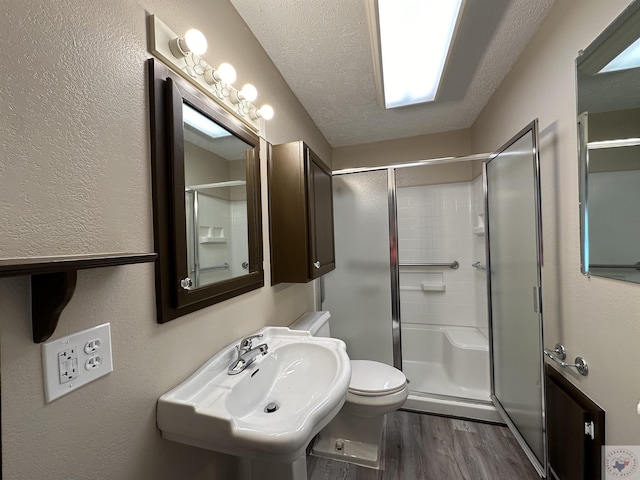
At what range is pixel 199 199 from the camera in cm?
97

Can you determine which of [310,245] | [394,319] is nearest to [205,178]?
[310,245]

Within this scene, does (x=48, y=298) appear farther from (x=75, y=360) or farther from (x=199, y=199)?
(x=199, y=199)

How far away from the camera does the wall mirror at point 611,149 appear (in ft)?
2.82

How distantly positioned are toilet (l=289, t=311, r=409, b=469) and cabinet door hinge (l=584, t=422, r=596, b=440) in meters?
0.78

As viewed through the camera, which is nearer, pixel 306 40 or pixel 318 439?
pixel 306 40

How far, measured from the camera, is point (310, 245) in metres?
1.50

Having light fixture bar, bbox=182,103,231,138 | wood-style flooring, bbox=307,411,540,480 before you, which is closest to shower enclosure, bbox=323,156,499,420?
wood-style flooring, bbox=307,411,540,480

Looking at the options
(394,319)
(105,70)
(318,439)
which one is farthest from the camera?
(394,319)

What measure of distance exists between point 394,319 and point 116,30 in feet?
7.18

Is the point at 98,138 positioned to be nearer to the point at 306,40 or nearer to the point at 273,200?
the point at 273,200

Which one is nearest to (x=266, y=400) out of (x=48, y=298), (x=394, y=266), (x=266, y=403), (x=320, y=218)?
(x=266, y=403)

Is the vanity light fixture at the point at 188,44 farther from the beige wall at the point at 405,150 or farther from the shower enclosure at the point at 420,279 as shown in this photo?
the beige wall at the point at 405,150

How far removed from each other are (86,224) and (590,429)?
1.93 metres

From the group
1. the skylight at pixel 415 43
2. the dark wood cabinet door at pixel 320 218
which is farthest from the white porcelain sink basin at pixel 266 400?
the skylight at pixel 415 43
